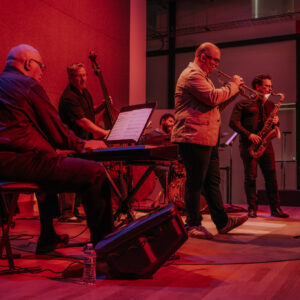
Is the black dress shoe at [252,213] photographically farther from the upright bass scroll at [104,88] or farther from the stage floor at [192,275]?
the upright bass scroll at [104,88]

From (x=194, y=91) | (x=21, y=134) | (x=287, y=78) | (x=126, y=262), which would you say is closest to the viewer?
(x=126, y=262)

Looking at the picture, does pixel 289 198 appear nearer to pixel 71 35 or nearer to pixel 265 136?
pixel 265 136

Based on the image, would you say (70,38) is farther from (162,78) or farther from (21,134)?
(162,78)

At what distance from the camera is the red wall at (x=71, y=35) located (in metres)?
5.17

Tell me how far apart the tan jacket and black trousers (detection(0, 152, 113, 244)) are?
4.08 ft

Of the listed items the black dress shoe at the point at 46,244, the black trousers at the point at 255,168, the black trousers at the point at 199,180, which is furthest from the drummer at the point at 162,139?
the black dress shoe at the point at 46,244

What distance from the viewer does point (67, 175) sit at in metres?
2.38

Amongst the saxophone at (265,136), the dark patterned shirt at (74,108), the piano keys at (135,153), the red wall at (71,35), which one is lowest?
the piano keys at (135,153)

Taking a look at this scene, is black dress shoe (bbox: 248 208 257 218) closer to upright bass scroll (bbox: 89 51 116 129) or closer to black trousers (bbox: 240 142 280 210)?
black trousers (bbox: 240 142 280 210)

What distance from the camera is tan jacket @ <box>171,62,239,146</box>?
3.53 metres

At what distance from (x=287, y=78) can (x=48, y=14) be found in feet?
19.9

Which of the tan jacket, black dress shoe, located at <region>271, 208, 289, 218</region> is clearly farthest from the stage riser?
the tan jacket

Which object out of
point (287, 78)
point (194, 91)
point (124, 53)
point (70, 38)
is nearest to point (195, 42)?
point (287, 78)

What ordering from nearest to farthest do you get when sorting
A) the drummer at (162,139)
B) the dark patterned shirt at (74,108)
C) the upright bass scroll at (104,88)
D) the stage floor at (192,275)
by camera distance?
the stage floor at (192,275), the upright bass scroll at (104,88), the dark patterned shirt at (74,108), the drummer at (162,139)
